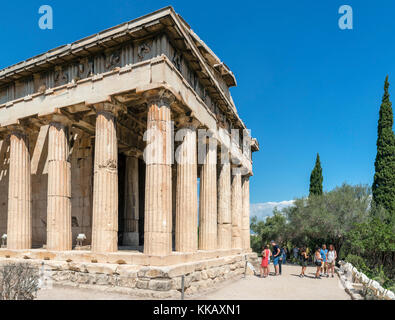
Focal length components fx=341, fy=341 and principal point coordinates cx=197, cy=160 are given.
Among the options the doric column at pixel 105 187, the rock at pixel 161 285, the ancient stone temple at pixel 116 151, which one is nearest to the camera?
the rock at pixel 161 285

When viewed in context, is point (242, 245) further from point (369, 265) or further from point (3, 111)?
point (3, 111)

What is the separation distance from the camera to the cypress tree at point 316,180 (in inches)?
1424

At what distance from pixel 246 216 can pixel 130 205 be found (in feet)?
30.5

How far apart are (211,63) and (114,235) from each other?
1092cm

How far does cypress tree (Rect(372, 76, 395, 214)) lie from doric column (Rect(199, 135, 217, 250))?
17.7 meters

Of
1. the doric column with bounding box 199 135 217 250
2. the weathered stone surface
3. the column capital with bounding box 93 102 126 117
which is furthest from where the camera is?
the weathered stone surface

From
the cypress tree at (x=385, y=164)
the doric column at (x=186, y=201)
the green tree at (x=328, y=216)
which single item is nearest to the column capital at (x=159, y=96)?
the doric column at (x=186, y=201)

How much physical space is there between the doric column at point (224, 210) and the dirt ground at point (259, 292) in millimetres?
2947

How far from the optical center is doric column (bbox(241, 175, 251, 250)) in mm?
24062

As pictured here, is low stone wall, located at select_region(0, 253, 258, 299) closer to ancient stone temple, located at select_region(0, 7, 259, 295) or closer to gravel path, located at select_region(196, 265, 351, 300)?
ancient stone temple, located at select_region(0, 7, 259, 295)

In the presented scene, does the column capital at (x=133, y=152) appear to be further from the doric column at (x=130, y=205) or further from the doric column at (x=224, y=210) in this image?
the doric column at (x=224, y=210)

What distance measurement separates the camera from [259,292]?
1208 centimetres

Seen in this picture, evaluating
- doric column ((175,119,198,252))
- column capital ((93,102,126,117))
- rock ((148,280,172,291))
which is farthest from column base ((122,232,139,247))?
rock ((148,280,172,291))

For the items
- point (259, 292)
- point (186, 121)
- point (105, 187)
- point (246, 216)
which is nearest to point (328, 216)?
point (246, 216)
